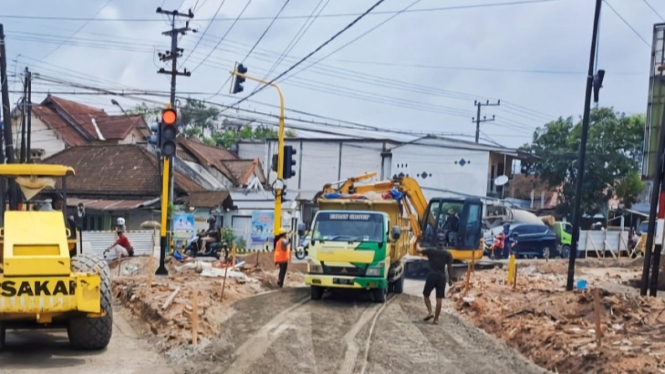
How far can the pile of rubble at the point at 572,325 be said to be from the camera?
10844 millimetres

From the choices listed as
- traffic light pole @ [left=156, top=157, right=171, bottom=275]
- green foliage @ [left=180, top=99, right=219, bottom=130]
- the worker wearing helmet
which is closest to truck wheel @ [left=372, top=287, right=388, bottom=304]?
traffic light pole @ [left=156, top=157, right=171, bottom=275]

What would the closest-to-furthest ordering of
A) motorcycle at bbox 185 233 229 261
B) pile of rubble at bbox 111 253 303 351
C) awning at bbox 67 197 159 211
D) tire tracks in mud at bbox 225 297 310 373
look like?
tire tracks in mud at bbox 225 297 310 373 → pile of rubble at bbox 111 253 303 351 → motorcycle at bbox 185 233 229 261 → awning at bbox 67 197 159 211

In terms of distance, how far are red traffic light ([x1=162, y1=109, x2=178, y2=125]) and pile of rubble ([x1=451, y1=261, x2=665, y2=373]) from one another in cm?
797

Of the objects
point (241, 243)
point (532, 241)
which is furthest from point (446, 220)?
point (241, 243)

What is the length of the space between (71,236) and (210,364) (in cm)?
305

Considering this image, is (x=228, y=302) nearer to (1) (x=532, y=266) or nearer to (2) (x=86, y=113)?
(1) (x=532, y=266)

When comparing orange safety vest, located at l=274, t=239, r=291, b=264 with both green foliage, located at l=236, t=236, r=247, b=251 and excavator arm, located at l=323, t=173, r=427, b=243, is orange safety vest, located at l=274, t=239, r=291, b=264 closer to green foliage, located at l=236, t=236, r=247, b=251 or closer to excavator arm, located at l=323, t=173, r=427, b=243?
excavator arm, located at l=323, t=173, r=427, b=243

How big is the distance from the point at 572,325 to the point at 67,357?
8.41 m

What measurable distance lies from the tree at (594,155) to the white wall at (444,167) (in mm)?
4309

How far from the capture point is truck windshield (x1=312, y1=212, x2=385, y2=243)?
18.8 m

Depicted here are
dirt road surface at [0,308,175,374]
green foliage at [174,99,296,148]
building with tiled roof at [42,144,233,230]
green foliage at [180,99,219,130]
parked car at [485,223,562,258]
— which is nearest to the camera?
dirt road surface at [0,308,175,374]

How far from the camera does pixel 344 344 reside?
496 inches

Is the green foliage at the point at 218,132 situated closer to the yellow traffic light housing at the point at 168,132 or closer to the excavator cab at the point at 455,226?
the excavator cab at the point at 455,226

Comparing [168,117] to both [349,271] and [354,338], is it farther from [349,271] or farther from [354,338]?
[354,338]
